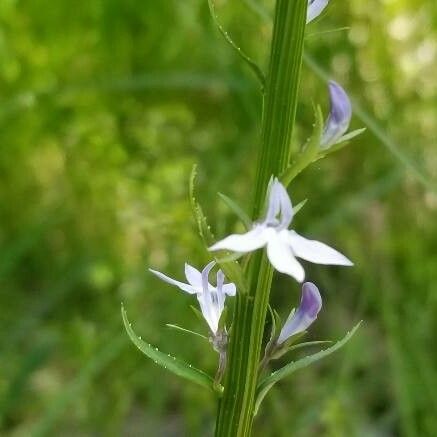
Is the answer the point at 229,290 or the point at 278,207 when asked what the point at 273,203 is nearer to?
the point at 278,207

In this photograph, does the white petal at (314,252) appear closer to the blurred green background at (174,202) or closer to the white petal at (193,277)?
the white petal at (193,277)

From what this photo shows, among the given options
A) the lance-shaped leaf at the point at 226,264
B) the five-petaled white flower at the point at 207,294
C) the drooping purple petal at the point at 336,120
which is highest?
the drooping purple petal at the point at 336,120

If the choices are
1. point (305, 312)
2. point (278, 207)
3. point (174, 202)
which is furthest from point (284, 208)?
point (174, 202)

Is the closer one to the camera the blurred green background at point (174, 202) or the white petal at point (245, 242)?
the white petal at point (245, 242)

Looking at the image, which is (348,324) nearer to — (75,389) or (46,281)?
(46,281)

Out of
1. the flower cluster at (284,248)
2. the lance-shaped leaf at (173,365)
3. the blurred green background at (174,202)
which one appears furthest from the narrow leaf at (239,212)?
the blurred green background at (174,202)

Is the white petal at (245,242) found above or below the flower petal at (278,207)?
below

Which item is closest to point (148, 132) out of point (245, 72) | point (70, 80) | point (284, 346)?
point (245, 72)

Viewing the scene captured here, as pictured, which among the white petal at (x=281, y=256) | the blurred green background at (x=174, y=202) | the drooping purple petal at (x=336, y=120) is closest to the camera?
the white petal at (x=281, y=256)
